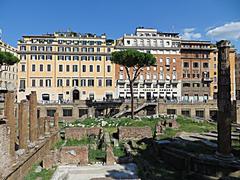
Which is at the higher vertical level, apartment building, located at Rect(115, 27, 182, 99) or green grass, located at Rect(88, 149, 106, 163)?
apartment building, located at Rect(115, 27, 182, 99)

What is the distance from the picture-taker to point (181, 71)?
59125 millimetres

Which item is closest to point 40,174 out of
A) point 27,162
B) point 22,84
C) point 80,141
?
point 27,162

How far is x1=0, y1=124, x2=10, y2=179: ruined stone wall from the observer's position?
11.1 m

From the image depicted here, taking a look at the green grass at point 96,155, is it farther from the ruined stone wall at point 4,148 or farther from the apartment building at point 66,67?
the apartment building at point 66,67

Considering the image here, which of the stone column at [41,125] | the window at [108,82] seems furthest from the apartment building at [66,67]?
the stone column at [41,125]

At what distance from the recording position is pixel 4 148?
11.4 meters

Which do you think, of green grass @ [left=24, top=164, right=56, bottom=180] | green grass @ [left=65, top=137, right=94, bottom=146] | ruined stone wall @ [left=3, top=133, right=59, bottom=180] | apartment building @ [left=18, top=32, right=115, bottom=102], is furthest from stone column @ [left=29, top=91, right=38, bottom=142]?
apartment building @ [left=18, top=32, right=115, bottom=102]

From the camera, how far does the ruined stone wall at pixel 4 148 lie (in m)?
11.1

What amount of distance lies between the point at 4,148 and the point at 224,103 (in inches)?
397

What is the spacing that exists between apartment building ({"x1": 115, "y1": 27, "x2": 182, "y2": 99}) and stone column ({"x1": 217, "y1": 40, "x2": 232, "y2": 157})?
136 feet

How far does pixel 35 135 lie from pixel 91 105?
1118 inches

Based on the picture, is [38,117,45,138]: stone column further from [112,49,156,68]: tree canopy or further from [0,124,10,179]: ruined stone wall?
[112,49,156,68]: tree canopy

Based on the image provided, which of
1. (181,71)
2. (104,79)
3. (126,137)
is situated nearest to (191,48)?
(181,71)

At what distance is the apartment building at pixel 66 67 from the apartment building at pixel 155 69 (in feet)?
7.97
